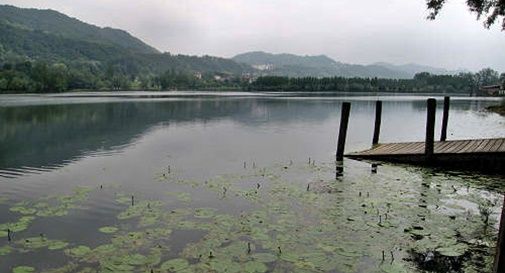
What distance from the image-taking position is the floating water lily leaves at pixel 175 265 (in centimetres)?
952

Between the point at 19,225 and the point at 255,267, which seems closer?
the point at 255,267

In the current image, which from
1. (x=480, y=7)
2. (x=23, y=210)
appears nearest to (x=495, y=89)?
(x=480, y=7)

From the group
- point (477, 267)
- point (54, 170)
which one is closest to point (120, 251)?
point (477, 267)

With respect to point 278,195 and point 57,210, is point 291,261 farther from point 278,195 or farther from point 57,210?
point 57,210

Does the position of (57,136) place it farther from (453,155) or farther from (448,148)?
(453,155)

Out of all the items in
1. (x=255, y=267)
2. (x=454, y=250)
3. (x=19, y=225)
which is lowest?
(x=19, y=225)

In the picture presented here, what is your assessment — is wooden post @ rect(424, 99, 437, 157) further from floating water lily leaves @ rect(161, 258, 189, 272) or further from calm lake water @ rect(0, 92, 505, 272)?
floating water lily leaves @ rect(161, 258, 189, 272)

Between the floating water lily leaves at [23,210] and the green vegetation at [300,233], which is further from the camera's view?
the floating water lily leaves at [23,210]

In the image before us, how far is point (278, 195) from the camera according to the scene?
16.6 m

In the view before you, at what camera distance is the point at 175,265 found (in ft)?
31.8

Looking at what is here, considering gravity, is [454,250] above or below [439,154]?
below

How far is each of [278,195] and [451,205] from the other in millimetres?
6165

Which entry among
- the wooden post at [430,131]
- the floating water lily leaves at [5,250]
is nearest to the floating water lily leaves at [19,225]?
the floating water lily leaves at [5,250]

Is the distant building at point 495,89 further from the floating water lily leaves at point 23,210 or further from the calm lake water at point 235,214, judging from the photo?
the floating water lily leaves at point 23,210
